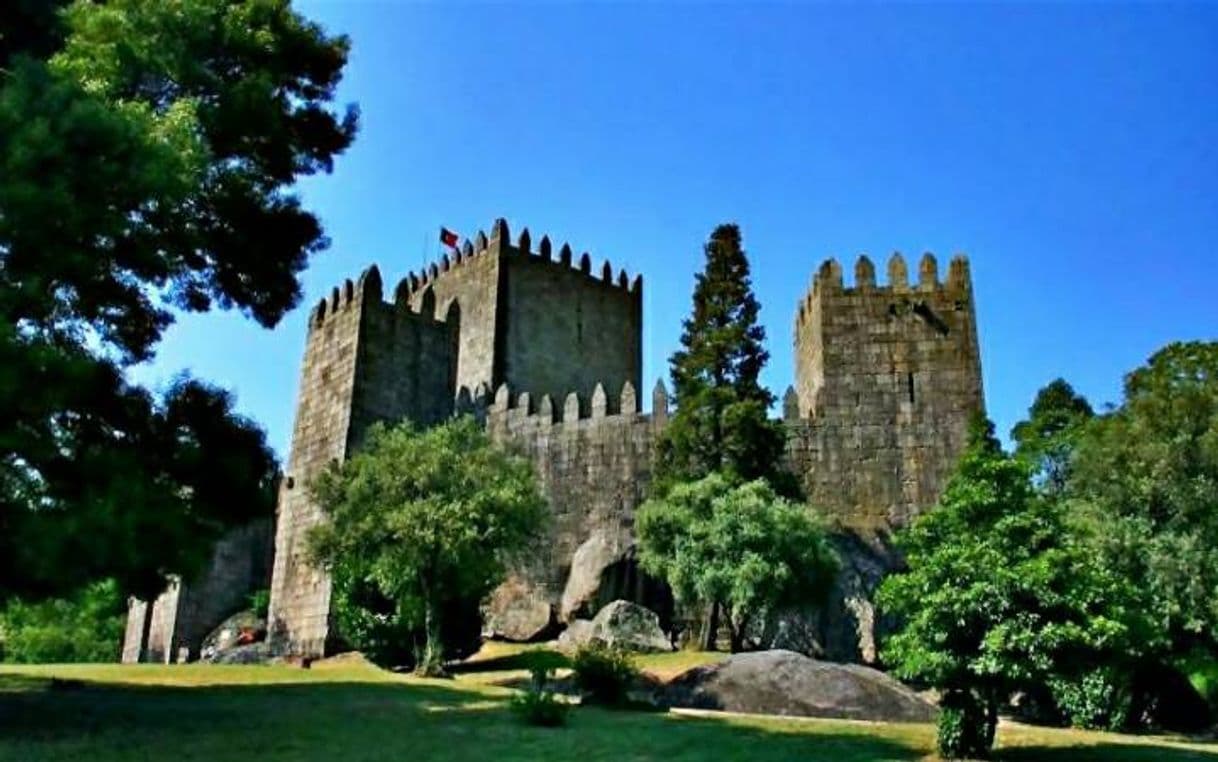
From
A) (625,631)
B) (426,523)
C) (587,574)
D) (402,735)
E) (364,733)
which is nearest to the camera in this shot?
(402,735)

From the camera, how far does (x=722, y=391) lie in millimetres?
27312

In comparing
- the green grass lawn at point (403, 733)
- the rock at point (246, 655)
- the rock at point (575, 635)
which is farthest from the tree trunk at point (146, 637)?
the green grass lawn at point (403, 733)

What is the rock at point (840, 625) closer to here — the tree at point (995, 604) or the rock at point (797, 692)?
the rock at point (797, 692)

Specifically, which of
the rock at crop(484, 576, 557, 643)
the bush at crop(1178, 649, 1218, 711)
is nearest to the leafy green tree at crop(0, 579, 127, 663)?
the rock at crop(484, 576, 557, 643)

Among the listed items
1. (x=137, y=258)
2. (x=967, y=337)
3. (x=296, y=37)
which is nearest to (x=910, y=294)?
(x=967, y=337)

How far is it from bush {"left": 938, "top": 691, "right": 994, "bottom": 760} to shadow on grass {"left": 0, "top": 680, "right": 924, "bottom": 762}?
344 mm

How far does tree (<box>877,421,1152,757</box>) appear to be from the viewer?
37.8 feet

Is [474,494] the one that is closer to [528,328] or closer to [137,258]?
[137,258]

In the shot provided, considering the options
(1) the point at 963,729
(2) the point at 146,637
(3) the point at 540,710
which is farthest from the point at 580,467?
(1) the point at 963,729

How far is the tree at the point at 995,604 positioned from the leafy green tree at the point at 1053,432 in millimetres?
9960

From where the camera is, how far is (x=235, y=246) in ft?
50.5

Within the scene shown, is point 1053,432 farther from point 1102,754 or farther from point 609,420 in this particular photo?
point 1102,754

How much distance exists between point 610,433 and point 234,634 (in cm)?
1217

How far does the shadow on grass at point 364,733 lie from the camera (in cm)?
1170
